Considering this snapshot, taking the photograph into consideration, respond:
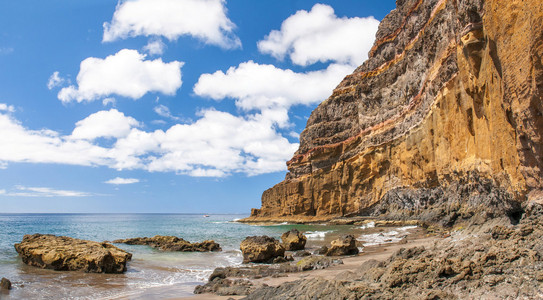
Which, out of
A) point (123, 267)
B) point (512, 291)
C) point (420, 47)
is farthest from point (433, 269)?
point (420, 47)

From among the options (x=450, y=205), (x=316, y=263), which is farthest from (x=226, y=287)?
(x=450, y=205)

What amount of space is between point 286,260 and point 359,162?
4029cm

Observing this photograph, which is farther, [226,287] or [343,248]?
[343,248]

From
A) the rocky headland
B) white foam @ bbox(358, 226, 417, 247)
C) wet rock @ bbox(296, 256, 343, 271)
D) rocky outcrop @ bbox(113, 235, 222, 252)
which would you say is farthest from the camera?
rocky outcrop @ bbox(113, 235, 222, 252)

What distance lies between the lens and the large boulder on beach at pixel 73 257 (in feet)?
44.9

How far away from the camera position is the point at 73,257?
14.1 meters

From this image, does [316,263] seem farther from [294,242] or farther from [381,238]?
[381,238]

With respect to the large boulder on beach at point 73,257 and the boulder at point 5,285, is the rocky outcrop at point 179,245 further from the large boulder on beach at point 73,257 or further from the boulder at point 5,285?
the boulder at point 5,285

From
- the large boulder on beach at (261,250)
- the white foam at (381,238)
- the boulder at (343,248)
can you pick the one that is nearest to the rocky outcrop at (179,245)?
the large boulder on beach at (261,250)

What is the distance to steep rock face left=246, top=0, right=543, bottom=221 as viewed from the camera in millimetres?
10820

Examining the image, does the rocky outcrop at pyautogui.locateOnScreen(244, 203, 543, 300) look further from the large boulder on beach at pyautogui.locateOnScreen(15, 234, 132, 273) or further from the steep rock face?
the large boulder on beach at pyautogui.locateOnScreen(15, 234, 132, 273)

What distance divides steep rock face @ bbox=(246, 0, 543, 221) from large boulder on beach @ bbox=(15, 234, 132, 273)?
15.8 meters

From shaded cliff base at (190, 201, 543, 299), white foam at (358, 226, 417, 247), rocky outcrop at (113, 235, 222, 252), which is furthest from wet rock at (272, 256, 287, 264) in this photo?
shaded cliff base at (190, 201, 543, 299)

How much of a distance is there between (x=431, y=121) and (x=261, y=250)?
86.4ft
